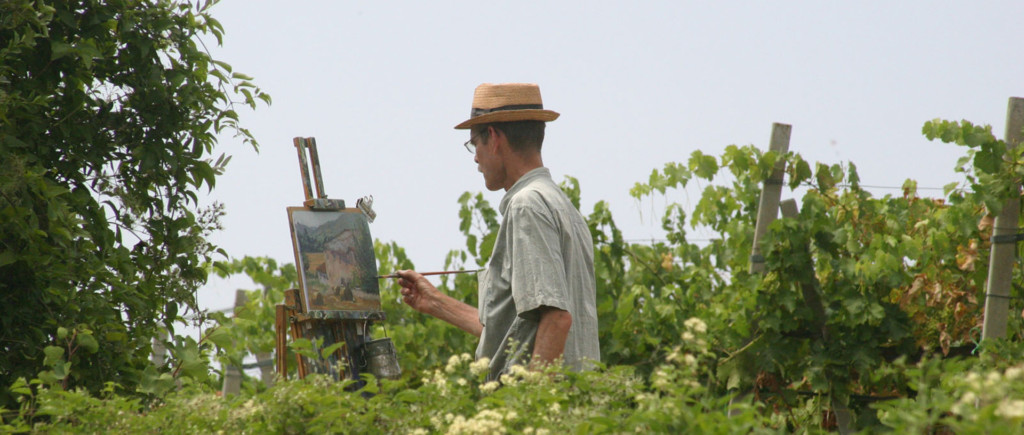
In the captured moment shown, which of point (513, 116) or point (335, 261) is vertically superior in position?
point (513, 116)

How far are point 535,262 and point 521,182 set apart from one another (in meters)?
0.37

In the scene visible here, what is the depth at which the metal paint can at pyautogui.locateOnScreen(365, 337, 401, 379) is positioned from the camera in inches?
165

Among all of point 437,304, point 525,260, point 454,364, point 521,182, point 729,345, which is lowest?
point 729,345

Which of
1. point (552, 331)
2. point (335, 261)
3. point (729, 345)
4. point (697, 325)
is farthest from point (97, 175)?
point (729, 345)

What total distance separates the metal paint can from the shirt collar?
113 cm

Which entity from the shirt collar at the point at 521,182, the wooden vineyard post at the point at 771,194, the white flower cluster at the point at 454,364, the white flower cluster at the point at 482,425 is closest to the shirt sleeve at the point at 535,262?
the shirt collar at the point at 521,182

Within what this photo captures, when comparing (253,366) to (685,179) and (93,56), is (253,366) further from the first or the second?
(93,56)

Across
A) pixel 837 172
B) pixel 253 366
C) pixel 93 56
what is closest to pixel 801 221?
pixel 837 172

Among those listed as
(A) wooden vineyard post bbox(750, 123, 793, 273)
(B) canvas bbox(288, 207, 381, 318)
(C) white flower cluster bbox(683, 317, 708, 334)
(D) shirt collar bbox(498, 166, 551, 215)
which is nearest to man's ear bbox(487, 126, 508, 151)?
(D) shirt collar bbox(498, 166, 551, 215)

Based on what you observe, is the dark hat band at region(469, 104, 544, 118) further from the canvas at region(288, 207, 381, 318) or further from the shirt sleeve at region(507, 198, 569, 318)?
the canvas at region(288, 207, 381, 318)

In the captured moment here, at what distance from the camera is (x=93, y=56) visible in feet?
11.0

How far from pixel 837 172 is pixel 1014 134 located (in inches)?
43.8

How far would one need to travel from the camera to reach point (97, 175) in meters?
3.58

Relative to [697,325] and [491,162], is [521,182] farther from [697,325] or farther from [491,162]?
[697,325]
